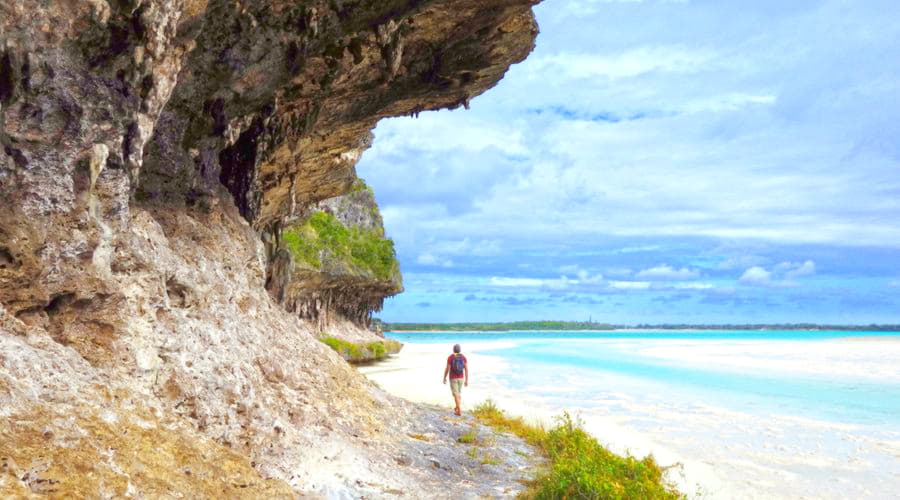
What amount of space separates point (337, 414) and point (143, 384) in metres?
3.98

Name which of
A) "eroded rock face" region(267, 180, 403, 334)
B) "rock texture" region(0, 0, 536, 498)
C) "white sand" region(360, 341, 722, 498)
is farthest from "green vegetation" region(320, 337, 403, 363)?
"rock texture" region(0, 0, 536, 498)

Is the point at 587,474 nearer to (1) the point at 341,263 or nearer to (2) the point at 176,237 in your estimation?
(2) the point at 176,237

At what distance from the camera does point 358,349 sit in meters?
39.1

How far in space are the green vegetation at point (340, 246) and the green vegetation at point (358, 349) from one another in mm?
4604

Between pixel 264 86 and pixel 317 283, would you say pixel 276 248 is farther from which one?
pixel 317 283

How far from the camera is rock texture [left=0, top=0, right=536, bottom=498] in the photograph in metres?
6.01

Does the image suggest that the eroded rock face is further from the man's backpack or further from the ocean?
the man's backpack

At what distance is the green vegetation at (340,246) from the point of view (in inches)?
1363

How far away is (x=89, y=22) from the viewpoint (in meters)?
6.59

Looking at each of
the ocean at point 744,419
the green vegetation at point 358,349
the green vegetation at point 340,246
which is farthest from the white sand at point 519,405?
the green vegetation at point 340,246

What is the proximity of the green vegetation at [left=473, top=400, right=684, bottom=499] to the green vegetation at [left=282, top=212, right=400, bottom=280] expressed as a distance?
815 inches

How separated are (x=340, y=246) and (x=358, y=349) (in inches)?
254

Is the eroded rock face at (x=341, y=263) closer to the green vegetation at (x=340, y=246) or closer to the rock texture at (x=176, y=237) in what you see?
the green vegetation at (x=340, y=246)

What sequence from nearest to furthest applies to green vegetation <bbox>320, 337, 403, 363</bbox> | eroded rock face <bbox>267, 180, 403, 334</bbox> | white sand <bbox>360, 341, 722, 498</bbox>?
white sand <bbox>360, 341, 722, 498</bbox> < eroded rock face <bbox>267, 180, 403, 334</bbox> < green vegetation <bbox>320, 337, 403, 363</bbox>
